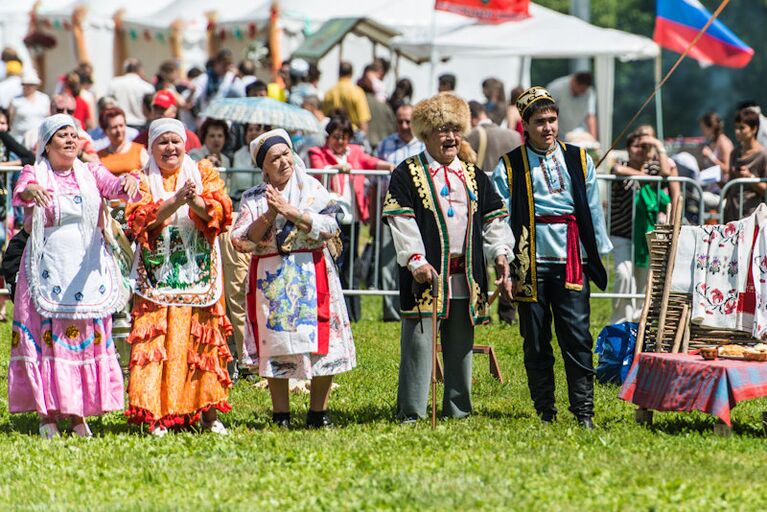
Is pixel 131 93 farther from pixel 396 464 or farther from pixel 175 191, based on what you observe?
pixel 396 464

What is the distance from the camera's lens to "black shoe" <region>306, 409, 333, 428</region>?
8.86m

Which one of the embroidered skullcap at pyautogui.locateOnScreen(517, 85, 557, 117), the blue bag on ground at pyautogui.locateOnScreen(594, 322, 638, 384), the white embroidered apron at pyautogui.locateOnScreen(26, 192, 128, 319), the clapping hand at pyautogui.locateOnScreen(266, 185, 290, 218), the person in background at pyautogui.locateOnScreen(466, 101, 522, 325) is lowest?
the blue bag on ground at pyautogui.locateOnScreen(594, 322, 638, 384)

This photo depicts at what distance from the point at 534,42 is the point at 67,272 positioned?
530 inches

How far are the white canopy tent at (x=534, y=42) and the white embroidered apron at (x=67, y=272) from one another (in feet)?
41.2

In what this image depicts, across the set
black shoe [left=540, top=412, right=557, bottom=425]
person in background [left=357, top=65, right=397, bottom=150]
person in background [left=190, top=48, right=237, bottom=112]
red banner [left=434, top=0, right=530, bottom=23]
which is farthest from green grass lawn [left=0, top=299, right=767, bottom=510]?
red banner [left=434, top=0, right=530, bottom=23]

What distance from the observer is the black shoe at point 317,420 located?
29.1 ft

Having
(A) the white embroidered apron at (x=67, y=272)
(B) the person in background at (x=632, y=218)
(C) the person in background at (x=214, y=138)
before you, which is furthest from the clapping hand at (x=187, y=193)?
(B) the person in background at (x=632, y=218)

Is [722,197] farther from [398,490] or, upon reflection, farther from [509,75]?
[509,75]

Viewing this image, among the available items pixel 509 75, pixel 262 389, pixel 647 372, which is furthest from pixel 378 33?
pixel 647 372

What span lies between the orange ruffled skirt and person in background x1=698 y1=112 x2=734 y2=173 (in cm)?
922

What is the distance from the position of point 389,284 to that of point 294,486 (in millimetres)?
6737

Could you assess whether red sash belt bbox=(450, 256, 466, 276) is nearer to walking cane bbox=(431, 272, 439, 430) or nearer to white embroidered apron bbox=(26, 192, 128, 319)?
walking cane bbox=(431, 272, 439, 430)

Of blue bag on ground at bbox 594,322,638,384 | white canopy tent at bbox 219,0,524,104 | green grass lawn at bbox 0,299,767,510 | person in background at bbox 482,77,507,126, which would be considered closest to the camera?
green grass lawn at bbox 0,299,767,510

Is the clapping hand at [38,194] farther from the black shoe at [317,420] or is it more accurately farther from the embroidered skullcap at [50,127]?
the black shoe at [317,420]
